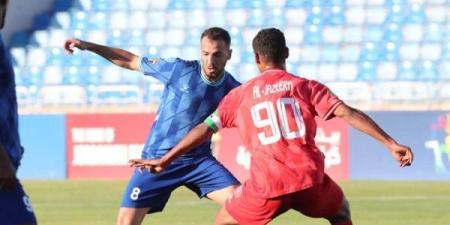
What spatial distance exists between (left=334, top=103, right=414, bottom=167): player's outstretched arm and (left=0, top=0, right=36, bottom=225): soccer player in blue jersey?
2.38m

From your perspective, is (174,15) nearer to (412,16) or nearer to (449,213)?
(412,16)

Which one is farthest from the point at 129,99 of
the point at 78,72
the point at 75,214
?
the point at 75,214

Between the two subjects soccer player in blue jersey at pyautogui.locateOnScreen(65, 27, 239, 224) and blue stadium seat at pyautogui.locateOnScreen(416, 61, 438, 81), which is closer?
soccer player in blue jersey at pyautogui.locateOnScreen(65, 27, 239, 224)

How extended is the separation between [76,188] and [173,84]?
11.2 m

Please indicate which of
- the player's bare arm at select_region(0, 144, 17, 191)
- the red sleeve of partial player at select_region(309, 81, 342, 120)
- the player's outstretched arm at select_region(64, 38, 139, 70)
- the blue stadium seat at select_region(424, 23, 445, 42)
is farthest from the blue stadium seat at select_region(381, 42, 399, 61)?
the player's bare arm at select_region(0, 144, 17, 191)

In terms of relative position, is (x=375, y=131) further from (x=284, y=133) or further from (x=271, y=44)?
(x=271, y=44)

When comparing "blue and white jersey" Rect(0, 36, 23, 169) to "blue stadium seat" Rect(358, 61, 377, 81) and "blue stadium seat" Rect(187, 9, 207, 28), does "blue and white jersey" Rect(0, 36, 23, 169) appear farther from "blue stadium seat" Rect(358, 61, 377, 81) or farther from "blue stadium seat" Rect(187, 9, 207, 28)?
"blue stadium seat" Rect(187, 9, 207, 28)

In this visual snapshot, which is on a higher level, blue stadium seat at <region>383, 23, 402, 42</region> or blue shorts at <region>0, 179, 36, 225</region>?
blue shorts at <region>0, 179, 36, 225</region>

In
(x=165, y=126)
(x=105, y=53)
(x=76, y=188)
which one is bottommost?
(x=76, y=188)

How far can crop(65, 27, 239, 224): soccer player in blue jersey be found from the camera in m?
10.5

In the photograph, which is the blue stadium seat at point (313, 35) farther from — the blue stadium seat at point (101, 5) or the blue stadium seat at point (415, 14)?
the blue stadium seat at point (101, 5)

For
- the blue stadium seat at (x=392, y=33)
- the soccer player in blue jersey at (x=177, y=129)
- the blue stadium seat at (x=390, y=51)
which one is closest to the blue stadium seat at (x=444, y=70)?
the blue stadium seat at (x=390, y=51)

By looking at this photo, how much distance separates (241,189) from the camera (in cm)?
844

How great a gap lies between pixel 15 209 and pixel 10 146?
335 mm
